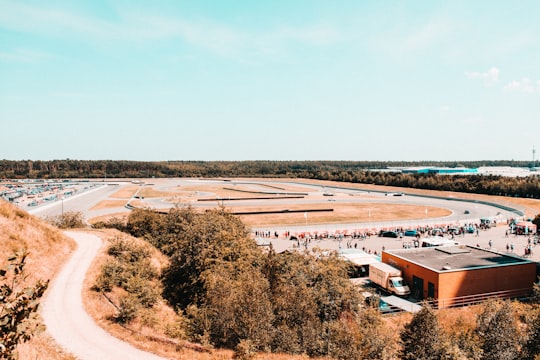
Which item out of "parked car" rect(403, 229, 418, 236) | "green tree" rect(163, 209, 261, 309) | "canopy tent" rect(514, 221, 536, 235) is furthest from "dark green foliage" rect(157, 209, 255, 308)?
"canopy tent" rect(514, 221, 536, 235)

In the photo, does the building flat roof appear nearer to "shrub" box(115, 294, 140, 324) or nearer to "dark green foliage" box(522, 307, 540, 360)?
"dark green foliage" box(522, 307, 540, 360)

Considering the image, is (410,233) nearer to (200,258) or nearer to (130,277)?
(200,258)

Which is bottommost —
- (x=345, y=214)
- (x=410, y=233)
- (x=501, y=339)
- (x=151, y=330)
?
(x=410, y=233)

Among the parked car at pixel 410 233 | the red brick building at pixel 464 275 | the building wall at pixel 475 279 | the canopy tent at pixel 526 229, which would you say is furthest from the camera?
the parked car at pixel 410 233

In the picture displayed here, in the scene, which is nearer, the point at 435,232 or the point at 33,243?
the point at 33,243

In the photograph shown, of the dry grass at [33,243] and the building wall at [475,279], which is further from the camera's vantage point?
the building wall at [475,279]

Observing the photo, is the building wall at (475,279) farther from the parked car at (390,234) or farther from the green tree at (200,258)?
the parked car at (390,234)

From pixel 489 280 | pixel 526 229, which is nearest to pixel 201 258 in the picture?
pixel 489 280

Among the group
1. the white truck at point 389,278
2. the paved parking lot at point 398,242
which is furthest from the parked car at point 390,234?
the white truck at point 389,278
